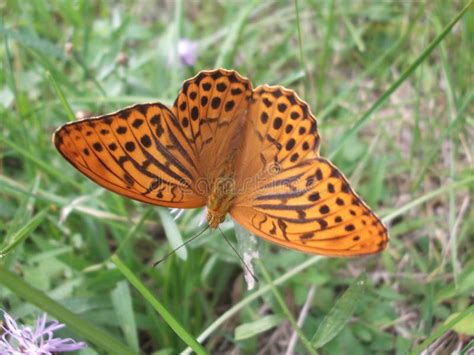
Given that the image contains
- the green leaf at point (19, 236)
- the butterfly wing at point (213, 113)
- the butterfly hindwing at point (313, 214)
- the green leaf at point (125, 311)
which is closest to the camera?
the butterfly hindwing at point (313, 214)

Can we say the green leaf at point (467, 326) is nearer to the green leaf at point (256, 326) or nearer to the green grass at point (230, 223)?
the green grass at point (230, 223)

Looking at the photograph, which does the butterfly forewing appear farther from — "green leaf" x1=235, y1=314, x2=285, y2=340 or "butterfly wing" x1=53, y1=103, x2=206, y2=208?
"green leaf" x1=235, y1=314, x2=285, y2=340

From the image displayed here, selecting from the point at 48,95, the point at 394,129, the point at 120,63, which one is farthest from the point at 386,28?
the point at 48,95

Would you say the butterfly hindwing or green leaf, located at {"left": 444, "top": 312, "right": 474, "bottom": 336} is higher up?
the butterfly hindwing

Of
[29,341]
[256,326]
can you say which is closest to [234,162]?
[256,326]

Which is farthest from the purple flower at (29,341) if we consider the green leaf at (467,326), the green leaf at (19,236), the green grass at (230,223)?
the green leaf at (467,326)

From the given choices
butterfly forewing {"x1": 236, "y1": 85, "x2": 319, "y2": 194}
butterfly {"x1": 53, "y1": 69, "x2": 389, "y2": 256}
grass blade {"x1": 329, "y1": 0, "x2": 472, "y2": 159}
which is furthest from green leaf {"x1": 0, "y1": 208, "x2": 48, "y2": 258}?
grass blade {"x1": 329, "y1": 0, "x2": 472, "y2": 159}

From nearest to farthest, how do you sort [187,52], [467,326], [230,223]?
1. [467,326]
2. [230,223]
3. [187,52]

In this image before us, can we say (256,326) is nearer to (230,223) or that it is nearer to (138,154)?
(230,223)
